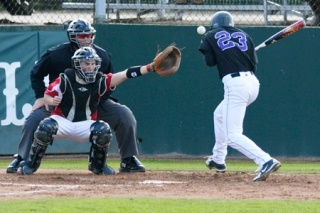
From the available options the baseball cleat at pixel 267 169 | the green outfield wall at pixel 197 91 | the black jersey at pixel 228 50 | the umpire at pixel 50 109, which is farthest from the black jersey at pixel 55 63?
the green outfield wall at pixel 197 91

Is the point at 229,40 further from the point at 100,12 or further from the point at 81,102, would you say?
the point at 100,12

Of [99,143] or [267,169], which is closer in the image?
[267,169]

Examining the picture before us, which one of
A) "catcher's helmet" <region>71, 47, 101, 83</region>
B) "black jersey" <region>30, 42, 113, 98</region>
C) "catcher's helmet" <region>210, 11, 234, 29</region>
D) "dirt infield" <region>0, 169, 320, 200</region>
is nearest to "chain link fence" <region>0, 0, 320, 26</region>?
"black jersey" <region>30, 42, 113, 98</region>

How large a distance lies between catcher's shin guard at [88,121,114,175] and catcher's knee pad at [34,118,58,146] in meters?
0.37

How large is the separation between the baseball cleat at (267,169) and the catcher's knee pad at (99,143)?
149 cm

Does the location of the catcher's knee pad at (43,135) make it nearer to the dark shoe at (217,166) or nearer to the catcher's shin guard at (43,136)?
the catcher's shin guard at (43,136)

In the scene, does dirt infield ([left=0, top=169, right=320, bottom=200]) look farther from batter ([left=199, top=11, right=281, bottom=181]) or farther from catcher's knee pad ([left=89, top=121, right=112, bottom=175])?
batter ([left=199, top=11, right=281, bottom=181])

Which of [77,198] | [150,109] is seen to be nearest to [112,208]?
[77,198]

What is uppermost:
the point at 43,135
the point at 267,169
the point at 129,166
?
the point at 43,135

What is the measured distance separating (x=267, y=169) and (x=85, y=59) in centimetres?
204

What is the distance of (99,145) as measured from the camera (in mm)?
8609

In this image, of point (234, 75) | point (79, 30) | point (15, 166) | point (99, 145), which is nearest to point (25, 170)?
point (15, 166)

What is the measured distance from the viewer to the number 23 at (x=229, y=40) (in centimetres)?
876

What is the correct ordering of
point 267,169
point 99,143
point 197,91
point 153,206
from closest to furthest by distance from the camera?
point 153,206 < point 267,169 < point 99,143 < point 197,91
